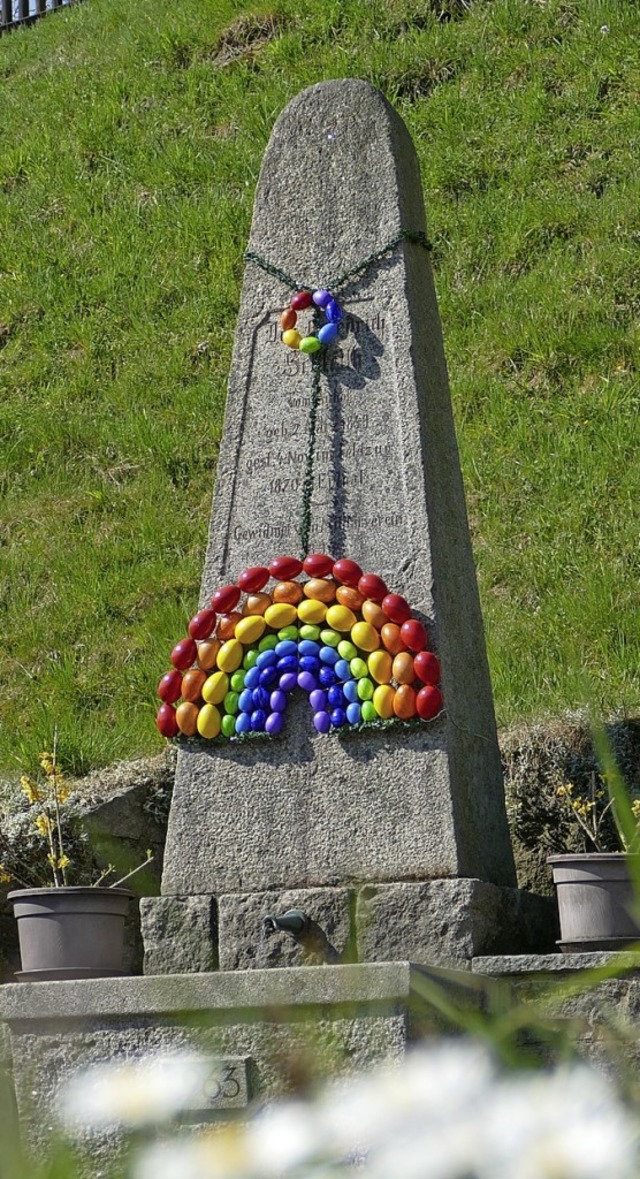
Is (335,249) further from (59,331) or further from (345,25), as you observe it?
(345,25)

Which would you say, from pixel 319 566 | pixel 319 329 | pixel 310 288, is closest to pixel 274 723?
pixel 319 566

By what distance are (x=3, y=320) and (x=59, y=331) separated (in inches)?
19.8

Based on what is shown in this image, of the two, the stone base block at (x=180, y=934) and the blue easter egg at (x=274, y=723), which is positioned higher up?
the blue easter egg at (x=274, y=723)

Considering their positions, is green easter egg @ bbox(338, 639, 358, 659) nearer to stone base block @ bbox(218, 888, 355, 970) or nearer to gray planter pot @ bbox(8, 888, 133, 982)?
stone base block @ bbox(218, 888, 355, 970)

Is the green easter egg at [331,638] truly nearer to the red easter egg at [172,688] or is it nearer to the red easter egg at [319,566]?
the red easter egg at [319,566]

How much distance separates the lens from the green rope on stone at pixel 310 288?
4.05 metres

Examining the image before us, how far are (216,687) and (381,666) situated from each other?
47cm

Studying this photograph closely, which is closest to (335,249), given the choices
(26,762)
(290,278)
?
(290,278)

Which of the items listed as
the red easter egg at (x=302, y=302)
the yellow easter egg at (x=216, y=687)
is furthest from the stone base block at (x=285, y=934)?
the red easter egg at (x=302, y=302)

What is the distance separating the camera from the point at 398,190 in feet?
13.8

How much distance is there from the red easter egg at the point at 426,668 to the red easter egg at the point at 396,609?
4.3 inches

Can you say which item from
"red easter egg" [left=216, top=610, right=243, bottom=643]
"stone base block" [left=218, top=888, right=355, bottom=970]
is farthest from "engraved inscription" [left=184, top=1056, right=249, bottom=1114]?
"red easter egg" [left=216, top=610, right=243, bottom=643]

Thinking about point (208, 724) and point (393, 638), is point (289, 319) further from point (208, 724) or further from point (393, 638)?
point (208, 724)

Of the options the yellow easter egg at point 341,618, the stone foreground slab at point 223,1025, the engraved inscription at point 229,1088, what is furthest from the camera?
the yellow easter egg at point 341,618
